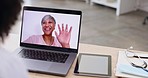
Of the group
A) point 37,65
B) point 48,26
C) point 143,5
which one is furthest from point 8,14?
point 143,5

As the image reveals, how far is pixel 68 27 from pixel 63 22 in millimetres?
36

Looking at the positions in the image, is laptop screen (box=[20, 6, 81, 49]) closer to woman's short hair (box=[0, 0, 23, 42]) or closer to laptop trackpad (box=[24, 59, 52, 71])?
laptop trackpad (box=[24, 59, 52, 71])

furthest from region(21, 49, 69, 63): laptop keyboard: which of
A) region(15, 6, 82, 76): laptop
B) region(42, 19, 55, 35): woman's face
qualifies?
region(42, 19, 55, 35): woman's face

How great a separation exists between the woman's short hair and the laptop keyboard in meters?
0.61

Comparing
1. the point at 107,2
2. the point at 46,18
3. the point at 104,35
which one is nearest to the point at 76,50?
the point at 46,18

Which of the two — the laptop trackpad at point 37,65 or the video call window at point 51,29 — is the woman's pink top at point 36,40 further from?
the laptop trackpad at point 37,65

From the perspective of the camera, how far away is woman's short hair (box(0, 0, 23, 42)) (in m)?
0.58

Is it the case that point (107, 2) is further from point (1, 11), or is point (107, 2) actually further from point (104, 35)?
point (1, 11)

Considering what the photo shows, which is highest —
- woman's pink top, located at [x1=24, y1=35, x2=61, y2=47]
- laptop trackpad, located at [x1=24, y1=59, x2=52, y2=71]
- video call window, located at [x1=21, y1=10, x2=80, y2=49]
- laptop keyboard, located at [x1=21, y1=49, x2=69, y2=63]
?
video call window, located at [x1=21, y1=10, x2=80, y2=49]

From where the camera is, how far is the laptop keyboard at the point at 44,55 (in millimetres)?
1247

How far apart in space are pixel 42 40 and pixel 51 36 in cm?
5

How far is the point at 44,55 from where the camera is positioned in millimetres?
1284

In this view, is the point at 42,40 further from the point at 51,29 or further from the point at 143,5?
the point at 143,5

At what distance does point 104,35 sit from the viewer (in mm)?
3684
